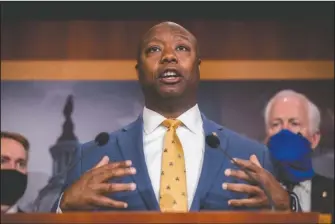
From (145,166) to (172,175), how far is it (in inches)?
5.4

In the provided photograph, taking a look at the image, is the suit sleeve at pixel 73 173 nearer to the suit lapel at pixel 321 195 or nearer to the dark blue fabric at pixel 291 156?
the dark blue fabric at pixel 291 156

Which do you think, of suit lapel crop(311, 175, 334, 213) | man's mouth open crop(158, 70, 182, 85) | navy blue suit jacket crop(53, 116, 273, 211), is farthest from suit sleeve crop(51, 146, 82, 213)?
suit lapel crop(311, 175, 334, 213)

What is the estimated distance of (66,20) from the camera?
3131mm

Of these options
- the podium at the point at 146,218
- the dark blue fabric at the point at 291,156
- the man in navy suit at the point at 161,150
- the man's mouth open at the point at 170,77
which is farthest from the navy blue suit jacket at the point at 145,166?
the podium at the point at 146,218

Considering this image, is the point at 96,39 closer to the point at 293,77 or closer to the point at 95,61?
the point at 95,61

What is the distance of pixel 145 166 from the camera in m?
2.55

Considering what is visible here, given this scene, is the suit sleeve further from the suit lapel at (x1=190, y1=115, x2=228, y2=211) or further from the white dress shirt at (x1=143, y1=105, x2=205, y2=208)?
the suit lapel at (x1=190, y1=115, x2=228, y2=211)

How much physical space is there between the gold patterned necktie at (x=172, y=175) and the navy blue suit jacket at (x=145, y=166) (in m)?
0.05

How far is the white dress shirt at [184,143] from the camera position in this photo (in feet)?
8.32

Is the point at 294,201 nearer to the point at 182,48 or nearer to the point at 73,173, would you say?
the point at 182,48

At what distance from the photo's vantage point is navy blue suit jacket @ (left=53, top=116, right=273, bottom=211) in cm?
250

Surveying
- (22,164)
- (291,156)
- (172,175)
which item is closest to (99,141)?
(172,175)

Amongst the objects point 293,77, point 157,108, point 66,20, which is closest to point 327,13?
point 293,77

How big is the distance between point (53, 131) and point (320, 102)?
1391mm
